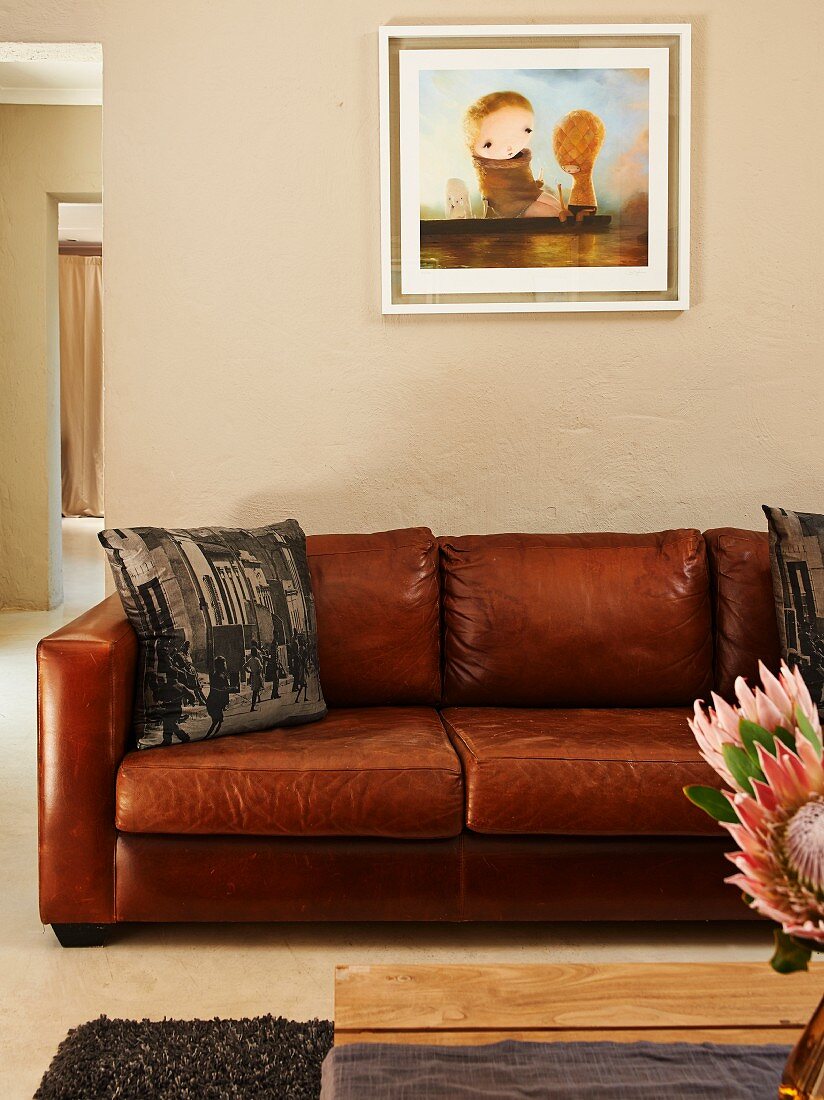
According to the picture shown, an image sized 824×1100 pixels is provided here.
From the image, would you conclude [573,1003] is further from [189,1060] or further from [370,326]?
[370,326]

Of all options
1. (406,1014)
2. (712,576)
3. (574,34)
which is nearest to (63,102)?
(574,34)

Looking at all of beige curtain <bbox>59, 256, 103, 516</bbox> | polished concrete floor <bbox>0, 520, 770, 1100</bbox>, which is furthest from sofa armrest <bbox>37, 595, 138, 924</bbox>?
beige curtain <bbox>59, 256, 103, 516</bbox>

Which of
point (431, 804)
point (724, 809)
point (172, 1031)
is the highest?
point (724, 809)

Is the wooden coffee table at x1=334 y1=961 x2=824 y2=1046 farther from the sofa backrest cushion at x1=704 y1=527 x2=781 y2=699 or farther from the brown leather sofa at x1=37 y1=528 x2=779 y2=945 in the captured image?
the sofa backrest cushion at x1=704 y1=527 x2=781 y2=699

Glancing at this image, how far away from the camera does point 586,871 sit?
2188mm

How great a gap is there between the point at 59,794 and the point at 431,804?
2.52 ft

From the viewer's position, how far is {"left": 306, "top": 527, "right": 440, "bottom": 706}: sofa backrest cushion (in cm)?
268

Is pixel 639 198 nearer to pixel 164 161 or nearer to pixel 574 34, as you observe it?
pixel 574 34

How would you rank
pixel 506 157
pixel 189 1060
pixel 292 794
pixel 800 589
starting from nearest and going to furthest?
pixel 189 1060
pixel 292 794
pixel 800 589
pixel 506 157

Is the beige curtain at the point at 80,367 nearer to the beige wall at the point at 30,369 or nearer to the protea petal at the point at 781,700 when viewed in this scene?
the beige wall at the point at 30,369

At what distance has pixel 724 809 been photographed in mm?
962

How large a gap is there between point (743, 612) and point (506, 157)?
1498mm

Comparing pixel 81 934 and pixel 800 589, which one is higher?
pixel 800 589

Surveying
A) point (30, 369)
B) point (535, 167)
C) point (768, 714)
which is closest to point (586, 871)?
point (768, 714)
